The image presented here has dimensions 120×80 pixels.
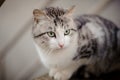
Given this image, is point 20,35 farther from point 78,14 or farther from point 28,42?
point 78,14

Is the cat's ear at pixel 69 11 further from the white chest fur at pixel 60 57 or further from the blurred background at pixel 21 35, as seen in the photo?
the white chest fur at pixel 60 57

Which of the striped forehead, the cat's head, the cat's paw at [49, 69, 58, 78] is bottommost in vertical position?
the cat's paw at [49, 69, 58, 78]

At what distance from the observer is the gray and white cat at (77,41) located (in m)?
1.08

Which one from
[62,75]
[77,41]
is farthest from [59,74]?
[77,41]

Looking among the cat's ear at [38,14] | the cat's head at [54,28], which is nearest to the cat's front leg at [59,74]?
the cat's head at [54,28]

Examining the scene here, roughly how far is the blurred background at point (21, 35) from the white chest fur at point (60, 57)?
0.21 ft

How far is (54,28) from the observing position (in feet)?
3.55

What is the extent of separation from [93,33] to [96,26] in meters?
0.04

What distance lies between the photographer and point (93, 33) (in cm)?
111

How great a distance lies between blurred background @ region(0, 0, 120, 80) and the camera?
44.2 inches

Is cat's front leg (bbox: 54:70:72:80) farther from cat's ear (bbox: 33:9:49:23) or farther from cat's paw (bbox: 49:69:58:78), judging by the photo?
cat's ear (bbox: 33:9:49:23)

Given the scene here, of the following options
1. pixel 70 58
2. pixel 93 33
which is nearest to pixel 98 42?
pixel 93 33

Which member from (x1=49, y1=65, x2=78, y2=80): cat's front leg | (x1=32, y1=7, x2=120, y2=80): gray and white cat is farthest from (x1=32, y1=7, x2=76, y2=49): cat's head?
(x1=49, y1=65, x2=78, y2=80): cat's front leg

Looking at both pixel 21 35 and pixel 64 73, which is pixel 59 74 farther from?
pixel 21 35
